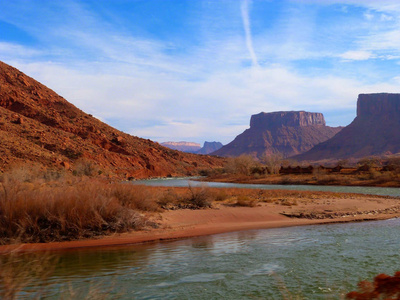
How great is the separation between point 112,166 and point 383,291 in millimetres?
57408

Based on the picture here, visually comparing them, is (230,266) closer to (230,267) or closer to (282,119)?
(230,267)

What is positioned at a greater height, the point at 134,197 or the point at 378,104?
the point at 378,104

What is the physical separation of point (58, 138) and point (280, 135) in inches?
5348

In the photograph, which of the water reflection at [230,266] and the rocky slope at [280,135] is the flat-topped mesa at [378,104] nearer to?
the rocky slope at [280,135]

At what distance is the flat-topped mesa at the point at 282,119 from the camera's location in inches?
7387

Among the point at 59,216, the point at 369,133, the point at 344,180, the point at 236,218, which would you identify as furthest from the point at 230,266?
the point at 369,133

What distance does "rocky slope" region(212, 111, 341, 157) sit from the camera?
16538 centimetres

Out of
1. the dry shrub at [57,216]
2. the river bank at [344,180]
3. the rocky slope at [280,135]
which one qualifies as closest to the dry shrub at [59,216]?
the dry shrub at [57,216]

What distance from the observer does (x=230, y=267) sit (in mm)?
8555

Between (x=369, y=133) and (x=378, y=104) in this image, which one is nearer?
(x=369, y=133)

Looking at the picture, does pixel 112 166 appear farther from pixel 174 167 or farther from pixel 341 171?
pixel 341 171

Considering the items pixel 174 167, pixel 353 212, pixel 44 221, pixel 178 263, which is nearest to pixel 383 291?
pixel 178 263

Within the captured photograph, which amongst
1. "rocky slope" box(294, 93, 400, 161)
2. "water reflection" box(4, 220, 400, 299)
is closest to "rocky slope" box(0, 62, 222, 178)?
"water reflection" box(4, 220, 400, 299)

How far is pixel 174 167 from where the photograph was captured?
83750mm
